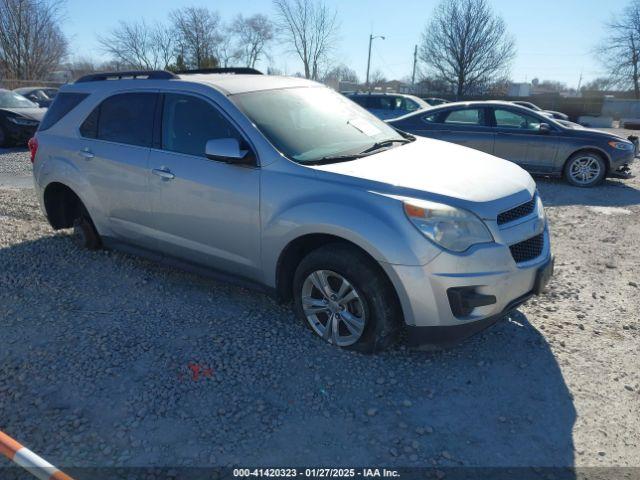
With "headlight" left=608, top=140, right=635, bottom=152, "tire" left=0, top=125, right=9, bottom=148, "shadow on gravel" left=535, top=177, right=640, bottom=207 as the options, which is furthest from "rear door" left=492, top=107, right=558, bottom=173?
"tire" left=0, top=125, right=9, bottom=148

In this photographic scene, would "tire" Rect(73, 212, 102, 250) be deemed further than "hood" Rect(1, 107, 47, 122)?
No

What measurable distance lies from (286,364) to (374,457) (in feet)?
3.05

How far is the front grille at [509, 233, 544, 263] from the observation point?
9.67 ft

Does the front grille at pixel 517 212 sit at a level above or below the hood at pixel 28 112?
below

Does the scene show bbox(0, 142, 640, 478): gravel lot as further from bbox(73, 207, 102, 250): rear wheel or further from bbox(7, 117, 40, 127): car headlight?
bbox(7, 117, 40, 127): car headlight

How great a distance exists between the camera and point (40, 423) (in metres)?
2.60

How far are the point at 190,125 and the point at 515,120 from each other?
7.06 m

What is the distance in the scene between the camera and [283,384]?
2916 mm

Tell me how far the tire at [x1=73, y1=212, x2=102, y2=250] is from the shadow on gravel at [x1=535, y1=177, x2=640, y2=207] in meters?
6.24

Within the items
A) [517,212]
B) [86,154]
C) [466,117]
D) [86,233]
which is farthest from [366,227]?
[466,117]

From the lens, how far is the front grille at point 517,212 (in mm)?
2940

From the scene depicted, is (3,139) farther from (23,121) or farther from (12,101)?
(12,101)

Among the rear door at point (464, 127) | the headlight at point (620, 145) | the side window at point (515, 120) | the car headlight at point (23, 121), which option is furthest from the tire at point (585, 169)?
the car headlight at point (23, 121)

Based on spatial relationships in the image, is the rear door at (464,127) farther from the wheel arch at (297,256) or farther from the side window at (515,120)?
the wheel arch at (297,256)
